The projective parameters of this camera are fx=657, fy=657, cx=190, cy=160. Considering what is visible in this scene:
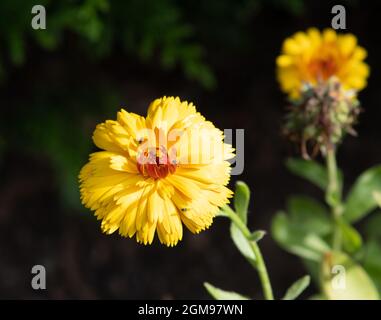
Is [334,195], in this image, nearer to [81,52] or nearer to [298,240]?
[298,240]

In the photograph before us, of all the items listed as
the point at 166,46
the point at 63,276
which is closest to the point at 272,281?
the point at 63,276

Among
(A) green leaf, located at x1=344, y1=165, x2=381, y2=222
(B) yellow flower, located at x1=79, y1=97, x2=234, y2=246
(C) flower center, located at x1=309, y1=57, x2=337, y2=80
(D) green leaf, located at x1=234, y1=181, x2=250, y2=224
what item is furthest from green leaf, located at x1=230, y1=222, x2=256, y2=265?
(C) flower center, located at x1=309, y1=57, x2=337, y2=80

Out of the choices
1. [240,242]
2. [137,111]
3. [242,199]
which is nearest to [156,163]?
[242,199]

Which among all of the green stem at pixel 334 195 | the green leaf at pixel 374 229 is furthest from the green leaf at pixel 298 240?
the green leaf at pixel 374 229

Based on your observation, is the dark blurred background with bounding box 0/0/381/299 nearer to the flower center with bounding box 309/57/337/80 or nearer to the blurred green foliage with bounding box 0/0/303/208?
the blurred green foliage with bounding box 0/0/303/208

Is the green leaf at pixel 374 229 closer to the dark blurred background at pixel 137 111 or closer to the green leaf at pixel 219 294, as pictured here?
the dark blurred background at pixel 137 111
